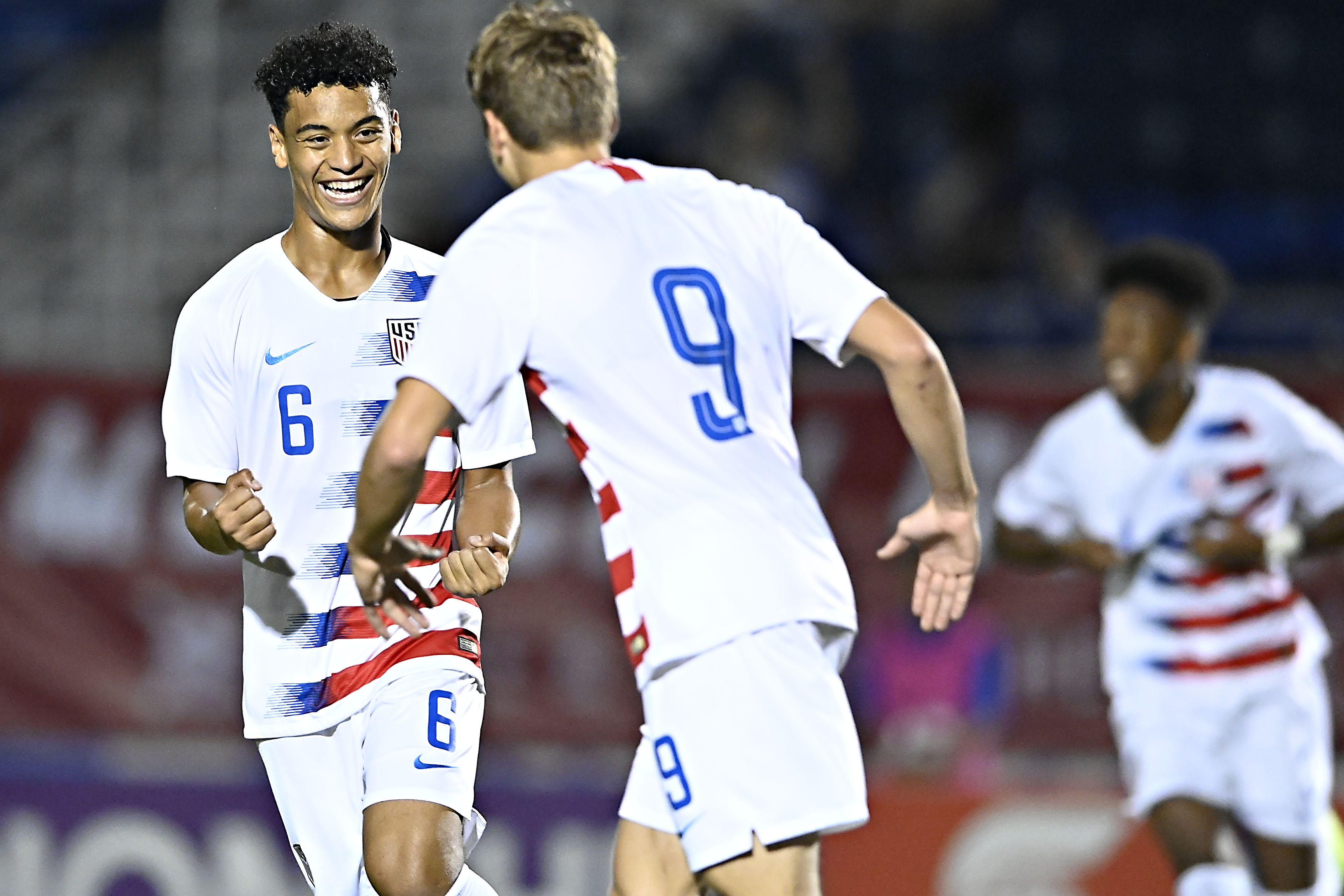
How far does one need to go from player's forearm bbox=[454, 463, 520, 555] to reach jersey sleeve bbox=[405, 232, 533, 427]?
3.39 feet

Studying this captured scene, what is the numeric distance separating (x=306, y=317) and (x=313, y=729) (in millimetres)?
1039

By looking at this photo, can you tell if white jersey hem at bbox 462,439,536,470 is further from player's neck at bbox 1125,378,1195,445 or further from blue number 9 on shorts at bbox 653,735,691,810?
player's neck at bbox 1125,378,1195,445

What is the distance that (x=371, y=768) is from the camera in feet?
14.5

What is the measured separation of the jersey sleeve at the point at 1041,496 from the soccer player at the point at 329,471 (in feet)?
9.07

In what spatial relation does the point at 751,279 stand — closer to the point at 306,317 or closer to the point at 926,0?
the point at 306,317

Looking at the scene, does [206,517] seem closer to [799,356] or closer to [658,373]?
[658,373]

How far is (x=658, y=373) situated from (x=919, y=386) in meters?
0.51

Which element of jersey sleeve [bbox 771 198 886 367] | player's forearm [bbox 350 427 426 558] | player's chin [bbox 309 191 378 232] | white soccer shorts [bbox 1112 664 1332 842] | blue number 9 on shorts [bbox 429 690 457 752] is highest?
player's chin [bbox 309 191 378 232]

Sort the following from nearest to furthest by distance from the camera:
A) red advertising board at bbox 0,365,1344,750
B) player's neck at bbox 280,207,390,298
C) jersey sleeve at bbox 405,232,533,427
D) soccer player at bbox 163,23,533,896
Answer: jersey sleeve at bbox 405,232,533,427 < soccer player at bbox 163,23,533,896 < player's neck at bbox 280,207,390,298 < red advertising board at bbox 0,365,1344,750

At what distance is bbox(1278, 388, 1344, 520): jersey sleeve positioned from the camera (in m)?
6.36

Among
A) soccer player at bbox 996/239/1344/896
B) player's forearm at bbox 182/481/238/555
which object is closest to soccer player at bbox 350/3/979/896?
player's forearm at bbox 182/481/238/555

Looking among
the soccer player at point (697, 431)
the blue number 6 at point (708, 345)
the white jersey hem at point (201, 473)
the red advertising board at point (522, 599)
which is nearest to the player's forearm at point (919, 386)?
the soccer player at point (697, 431)

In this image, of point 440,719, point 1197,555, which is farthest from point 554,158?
point 1197,555

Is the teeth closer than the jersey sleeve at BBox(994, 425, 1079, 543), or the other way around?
the teeth
